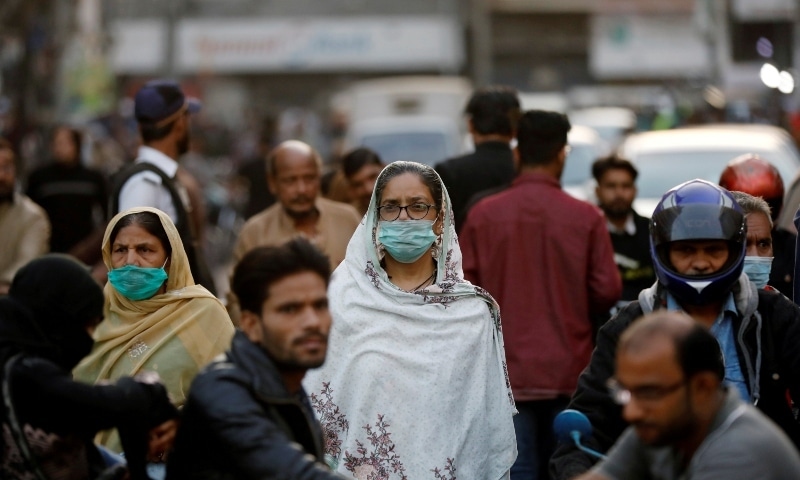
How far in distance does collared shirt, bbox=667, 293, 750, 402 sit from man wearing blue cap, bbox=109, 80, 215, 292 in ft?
10.1

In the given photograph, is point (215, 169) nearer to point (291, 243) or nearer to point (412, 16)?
point (412, 16)

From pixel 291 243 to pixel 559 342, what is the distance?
2936 millimetres

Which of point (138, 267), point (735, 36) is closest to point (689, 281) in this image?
point (138, 267)

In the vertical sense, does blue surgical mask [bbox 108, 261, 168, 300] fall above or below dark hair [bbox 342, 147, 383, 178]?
below

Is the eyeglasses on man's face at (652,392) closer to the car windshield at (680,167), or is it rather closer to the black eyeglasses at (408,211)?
the black eyeglasses at (408,211)

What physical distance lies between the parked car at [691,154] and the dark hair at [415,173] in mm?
5799

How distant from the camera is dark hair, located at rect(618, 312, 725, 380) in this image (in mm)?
3426

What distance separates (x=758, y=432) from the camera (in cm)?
344

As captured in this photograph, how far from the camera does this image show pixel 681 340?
3.43 m

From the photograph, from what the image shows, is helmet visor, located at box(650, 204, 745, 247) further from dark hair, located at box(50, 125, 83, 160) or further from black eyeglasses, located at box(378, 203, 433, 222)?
dark hair, located at box(50, 125, 83, 160)

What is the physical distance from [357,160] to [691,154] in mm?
3791

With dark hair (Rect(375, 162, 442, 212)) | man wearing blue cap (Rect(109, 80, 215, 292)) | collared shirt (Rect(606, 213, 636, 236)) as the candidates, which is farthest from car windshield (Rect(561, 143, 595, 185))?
dark hair (Rect(375, 162, 442, 212))

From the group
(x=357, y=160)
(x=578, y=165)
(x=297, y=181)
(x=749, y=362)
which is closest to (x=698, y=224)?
(x=749, y=362)

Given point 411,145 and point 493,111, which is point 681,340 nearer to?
point 493,111
